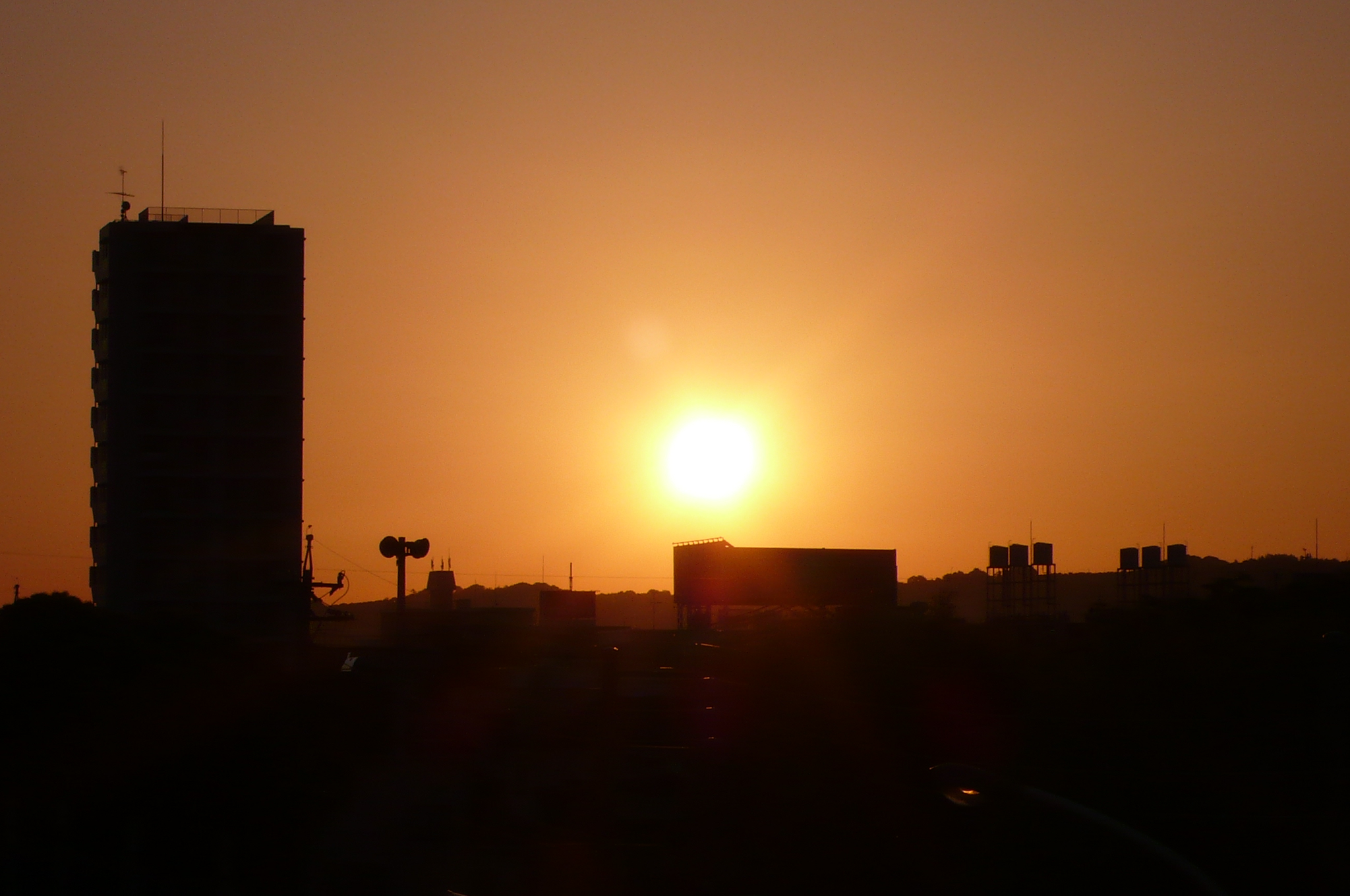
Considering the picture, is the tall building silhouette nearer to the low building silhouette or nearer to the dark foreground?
the low building silhouette

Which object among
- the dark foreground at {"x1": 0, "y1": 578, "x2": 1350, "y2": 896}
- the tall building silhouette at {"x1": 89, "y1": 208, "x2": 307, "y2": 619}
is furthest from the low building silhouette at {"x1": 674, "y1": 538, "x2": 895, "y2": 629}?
the dark foreground at {"x1": 0, "y1": 578, "x2": 1350, "y2": 896}

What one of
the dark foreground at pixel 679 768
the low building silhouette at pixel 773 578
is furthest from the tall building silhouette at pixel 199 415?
the dark foreground at pixel 679 768

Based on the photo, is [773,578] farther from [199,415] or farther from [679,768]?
[679,768]

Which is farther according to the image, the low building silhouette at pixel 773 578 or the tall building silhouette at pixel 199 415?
the low building silhouette at pixel 773 578

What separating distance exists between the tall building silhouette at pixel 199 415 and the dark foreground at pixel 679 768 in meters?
59.9

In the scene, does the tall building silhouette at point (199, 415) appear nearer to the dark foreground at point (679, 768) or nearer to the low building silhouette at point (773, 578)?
the low building silhouette at point (773, 578)

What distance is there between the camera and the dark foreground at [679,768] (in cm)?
1105

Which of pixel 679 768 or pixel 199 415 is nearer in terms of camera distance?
pixel 679 768

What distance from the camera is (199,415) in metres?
84.4

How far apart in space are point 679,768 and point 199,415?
76426mm

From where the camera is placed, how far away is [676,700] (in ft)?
68.7

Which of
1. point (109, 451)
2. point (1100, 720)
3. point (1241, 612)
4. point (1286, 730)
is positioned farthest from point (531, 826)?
point (109, 451)

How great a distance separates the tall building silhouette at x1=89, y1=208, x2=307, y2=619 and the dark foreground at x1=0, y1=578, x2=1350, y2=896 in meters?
59.9

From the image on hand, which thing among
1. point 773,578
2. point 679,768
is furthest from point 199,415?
point 679,768
